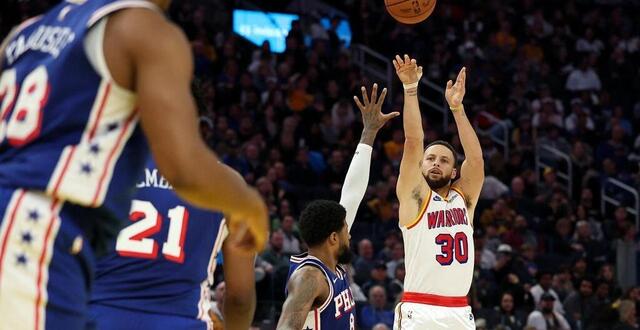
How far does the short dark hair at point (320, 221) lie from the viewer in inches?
271

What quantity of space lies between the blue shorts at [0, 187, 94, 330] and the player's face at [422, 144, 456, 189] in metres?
6.00

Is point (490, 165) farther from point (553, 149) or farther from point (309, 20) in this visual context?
point (309, 20)

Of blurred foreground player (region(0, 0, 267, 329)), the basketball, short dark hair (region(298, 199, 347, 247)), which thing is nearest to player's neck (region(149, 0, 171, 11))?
blurred foreground player (region(0, 0, 267, 329))

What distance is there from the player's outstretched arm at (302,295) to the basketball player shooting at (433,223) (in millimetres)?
2003

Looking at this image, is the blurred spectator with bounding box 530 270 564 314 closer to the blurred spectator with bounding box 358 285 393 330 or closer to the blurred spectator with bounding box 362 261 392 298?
the blurred spectator with bounding box 362 261 392 298

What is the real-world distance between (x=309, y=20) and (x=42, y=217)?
20.3 metres

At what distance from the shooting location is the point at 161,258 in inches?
174

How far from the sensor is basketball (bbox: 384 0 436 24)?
33.2 feet

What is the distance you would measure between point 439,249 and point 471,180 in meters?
0.73

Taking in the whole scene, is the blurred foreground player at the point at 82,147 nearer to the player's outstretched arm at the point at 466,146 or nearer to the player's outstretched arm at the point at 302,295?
the player's outstretched arm at the point at 302,295

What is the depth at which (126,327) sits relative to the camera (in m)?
4.37

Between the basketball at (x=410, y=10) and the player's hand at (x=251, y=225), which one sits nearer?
the player's hand at (x=251, y=225)

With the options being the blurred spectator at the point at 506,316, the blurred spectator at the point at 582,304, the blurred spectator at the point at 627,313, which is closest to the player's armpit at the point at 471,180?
the blurred spectator at the point at 506,316

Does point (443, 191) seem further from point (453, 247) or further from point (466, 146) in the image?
point (453, 247)
